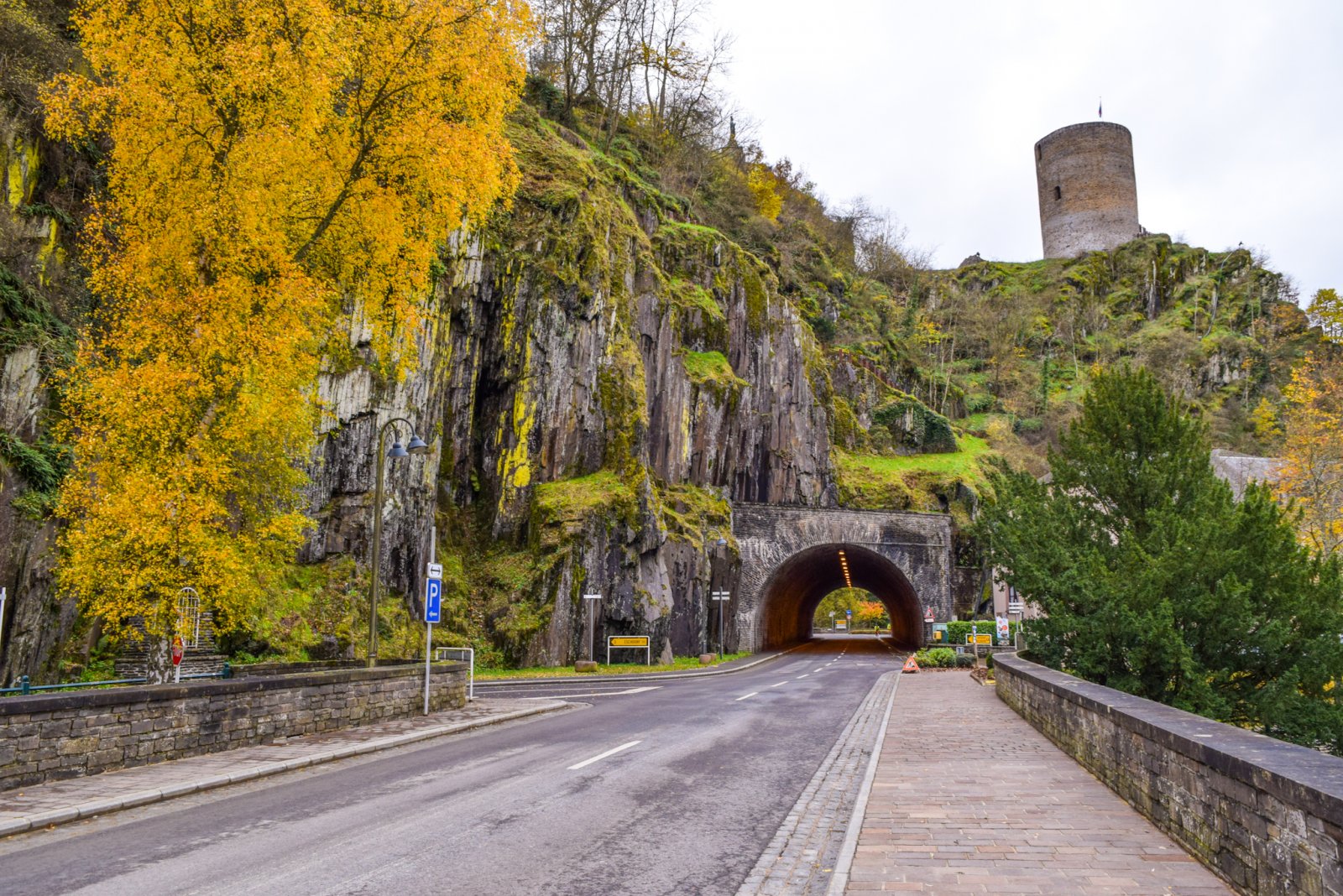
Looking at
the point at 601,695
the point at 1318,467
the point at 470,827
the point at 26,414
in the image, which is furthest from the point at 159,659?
the point at 1318,467

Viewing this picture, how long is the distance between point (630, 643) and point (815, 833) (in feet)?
74.2

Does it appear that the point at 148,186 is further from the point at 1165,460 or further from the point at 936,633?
the point at 936,633

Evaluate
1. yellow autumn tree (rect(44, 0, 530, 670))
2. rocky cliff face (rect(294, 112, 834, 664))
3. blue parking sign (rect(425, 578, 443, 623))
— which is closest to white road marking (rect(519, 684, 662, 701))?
blue parking sign (rect(425, 578, 443, 623))

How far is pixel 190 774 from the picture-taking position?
30.2ft

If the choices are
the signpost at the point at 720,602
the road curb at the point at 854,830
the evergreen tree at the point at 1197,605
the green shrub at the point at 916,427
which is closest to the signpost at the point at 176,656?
the road curb at the point at 854,830

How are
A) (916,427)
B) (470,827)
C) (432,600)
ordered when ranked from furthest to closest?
(916,427) → (432,600) → (470,827)

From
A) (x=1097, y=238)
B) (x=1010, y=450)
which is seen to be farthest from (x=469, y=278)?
(x=1097, y=238)

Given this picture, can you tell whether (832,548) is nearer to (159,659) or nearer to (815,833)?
(159,659)

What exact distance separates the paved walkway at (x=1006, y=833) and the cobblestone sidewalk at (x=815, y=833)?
0.79 feet

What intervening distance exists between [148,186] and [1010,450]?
5852 centimetres

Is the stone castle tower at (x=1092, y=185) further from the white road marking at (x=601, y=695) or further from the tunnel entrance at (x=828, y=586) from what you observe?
the white road marking at (x=601, y=695)

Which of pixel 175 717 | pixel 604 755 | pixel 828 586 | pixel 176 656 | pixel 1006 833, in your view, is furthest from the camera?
pixel 828 586

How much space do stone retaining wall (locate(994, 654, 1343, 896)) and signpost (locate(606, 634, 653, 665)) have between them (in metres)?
21.0

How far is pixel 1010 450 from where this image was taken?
200 feet
